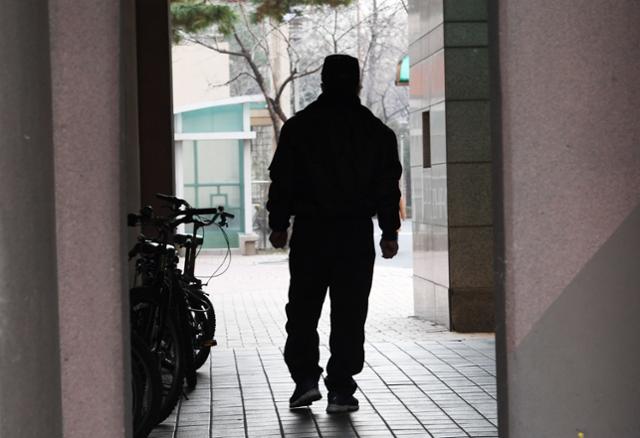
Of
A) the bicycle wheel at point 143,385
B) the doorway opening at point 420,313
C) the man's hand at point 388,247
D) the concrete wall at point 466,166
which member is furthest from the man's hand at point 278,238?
the concrete wall at point 466,166

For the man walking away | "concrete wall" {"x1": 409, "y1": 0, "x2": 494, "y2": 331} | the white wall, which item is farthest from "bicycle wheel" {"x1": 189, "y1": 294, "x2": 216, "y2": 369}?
the white wall

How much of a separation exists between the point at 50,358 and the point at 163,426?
2.76 meters

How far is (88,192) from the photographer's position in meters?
4.25

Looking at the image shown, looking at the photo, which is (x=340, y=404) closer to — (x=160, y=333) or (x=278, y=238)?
(x=278, y=238)

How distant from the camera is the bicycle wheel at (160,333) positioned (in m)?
6.92

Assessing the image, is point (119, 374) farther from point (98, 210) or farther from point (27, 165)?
point (27, 165)

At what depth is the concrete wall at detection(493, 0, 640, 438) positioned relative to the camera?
4441 millimetres

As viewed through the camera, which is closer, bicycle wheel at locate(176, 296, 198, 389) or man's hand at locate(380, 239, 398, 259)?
man's hand at locate(380, 239, 398, 259)

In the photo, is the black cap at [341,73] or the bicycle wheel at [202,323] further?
the bicycle wheel at [202,323]

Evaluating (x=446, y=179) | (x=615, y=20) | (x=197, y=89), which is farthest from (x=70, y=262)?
(x=197, y=89)

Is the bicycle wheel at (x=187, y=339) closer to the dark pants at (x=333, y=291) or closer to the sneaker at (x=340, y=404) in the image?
the dark pants at (x=333, y=291)

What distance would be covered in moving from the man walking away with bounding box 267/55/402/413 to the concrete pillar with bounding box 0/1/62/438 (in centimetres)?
274

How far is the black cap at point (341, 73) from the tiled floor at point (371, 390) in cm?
194

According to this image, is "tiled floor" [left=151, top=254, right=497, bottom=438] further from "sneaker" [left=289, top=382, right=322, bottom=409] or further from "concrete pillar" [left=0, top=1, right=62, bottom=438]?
"concrete pillar" [left=0, top=1, right=62, bottom=438]
